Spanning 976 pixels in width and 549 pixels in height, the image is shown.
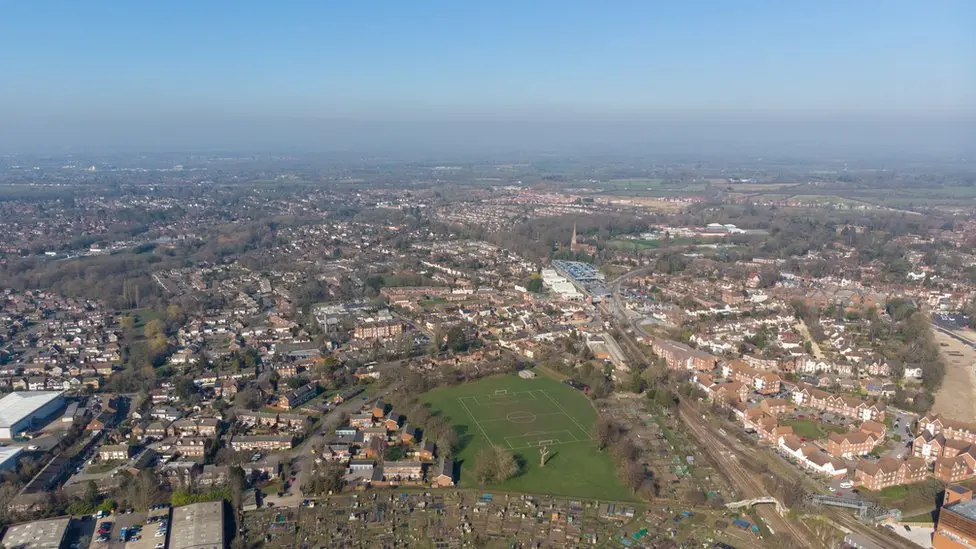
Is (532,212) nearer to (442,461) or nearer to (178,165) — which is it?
(442,461)

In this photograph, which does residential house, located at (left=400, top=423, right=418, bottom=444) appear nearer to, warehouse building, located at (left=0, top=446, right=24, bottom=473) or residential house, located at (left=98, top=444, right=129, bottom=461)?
residential house, located at (left=98, top=444, right=129, bottom=461)

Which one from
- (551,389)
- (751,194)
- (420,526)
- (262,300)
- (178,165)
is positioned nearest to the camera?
(420,526)

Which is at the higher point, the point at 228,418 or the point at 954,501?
the point at 954,501

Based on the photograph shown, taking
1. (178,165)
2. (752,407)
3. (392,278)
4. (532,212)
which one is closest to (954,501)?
(752,407)

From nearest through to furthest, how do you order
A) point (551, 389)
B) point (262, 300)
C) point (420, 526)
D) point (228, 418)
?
1. point (420, 526)
2. point (228, 418)
3. point (551, 389)
4. point (262, 300)

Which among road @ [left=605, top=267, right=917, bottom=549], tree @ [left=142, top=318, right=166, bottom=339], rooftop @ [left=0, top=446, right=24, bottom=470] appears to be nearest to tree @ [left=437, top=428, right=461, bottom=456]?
road @ [left=605, top=267, right=917, bottom=549]

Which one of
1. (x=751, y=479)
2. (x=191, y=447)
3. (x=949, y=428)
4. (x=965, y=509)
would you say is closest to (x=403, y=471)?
(x=191, y=447)
